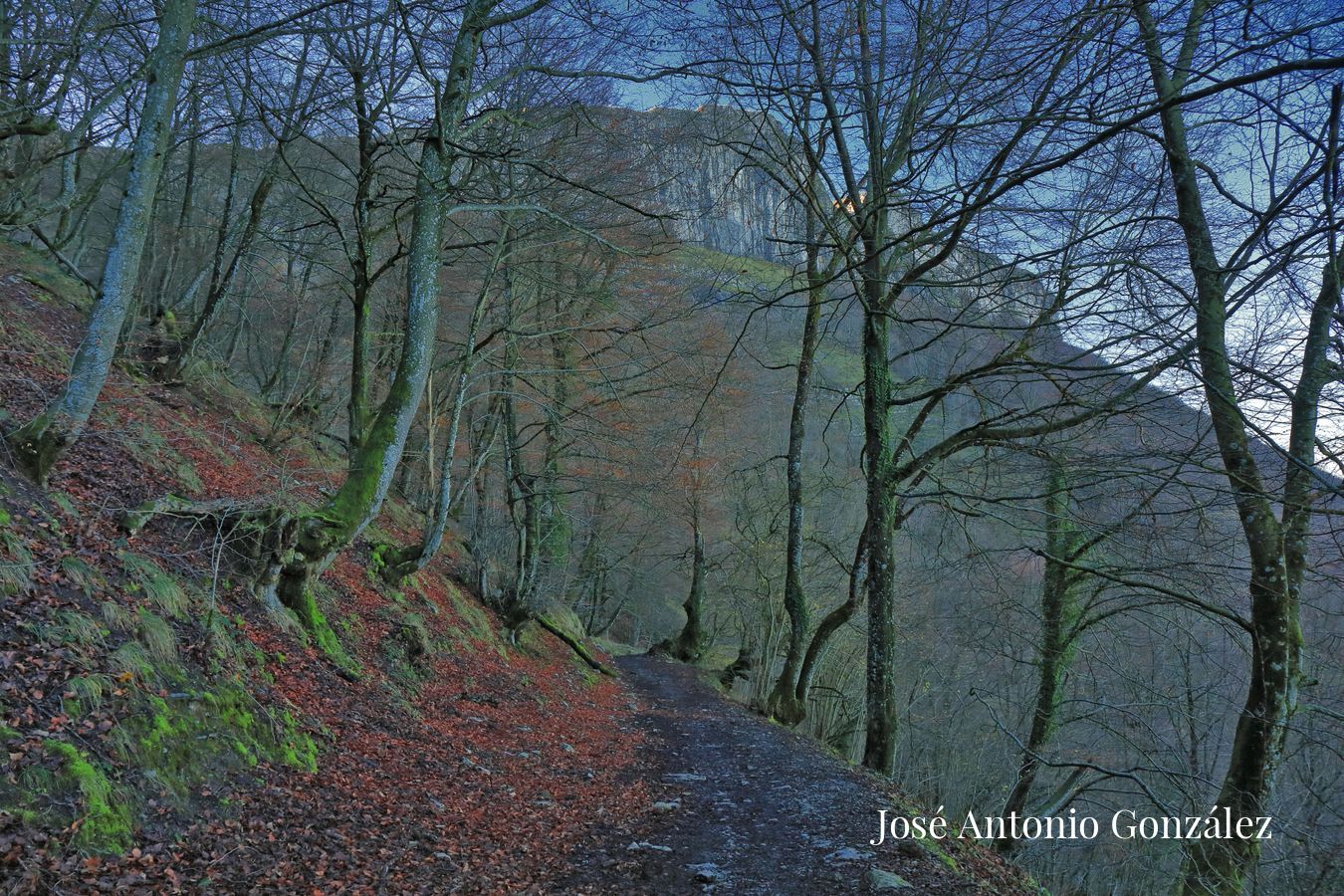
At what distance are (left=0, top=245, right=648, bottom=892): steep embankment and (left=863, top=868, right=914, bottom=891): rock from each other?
1.87 metres

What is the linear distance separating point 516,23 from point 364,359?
404cm

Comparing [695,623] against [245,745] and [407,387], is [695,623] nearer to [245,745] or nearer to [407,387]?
[407,387]

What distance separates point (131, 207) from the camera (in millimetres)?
4969

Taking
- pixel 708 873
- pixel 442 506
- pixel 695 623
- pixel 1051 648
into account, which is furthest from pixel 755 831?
pixel 695 623

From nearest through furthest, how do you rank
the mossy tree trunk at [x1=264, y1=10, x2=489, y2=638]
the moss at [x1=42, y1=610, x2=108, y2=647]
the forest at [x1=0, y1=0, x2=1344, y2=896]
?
the forest at [x1=0, y1=0, x2=1344, y2=896], the moss at [x1=42, y1=610, x2=108, y2=647], the mossy tree trunk at [x1=264, y1=10, x2=489, y2=638]

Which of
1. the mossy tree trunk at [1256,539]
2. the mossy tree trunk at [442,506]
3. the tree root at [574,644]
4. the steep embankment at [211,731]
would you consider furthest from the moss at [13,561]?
the tree root at [574,644]

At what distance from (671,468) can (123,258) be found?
15.4 ft

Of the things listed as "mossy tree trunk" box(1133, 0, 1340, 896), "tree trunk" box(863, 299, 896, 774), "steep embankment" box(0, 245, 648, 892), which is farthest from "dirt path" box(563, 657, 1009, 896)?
"mossy tree trunk" box(1133, 0, 1340, 896)

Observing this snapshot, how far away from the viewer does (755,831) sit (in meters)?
5.16

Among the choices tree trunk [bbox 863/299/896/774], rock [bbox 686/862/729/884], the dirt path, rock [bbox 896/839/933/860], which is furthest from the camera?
tree trunk [bbox 863/299/896/774]

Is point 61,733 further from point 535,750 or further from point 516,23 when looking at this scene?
point 516,23

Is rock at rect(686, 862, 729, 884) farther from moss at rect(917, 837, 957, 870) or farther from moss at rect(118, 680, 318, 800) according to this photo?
moss at rect(118, 680, 318, 800)

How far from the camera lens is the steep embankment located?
312cm

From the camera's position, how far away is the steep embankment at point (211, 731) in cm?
312
